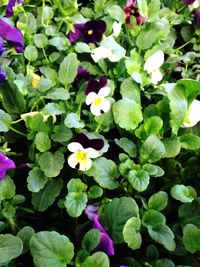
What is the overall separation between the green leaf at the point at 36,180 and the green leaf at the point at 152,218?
7.5 inches

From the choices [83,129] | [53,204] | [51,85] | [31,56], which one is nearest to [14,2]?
[31,56]

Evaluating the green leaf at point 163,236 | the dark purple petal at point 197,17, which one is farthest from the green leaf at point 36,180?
the dark purple petal at point 197,17

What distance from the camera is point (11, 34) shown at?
3.37 feet

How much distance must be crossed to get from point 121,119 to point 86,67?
0.78ft

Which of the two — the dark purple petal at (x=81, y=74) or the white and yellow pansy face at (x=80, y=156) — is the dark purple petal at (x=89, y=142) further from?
the dark purple petal at (x=81, y=74)

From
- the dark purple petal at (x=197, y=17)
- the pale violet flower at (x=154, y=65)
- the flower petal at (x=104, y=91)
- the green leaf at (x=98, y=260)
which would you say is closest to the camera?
the green leaf at (x=98, y=260)

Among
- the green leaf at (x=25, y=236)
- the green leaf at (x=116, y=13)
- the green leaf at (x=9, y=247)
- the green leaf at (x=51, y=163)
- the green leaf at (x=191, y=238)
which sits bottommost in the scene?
the green leaf at (x=191, y=238)

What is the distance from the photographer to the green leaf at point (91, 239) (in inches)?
28.8

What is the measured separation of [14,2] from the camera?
1145 millimetres

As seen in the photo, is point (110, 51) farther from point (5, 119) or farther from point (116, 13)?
point (5, 119)

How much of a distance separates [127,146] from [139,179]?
9cm

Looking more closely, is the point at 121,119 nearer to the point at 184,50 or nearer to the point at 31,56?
the point at 31,56

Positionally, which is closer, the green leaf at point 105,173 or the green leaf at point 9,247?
the green leaf at point 9,247

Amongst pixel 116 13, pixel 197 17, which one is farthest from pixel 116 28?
pixel 197 17
